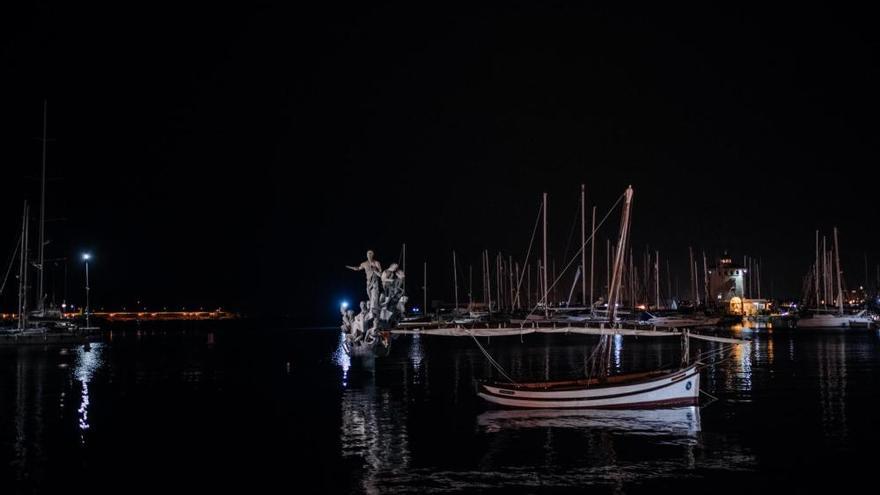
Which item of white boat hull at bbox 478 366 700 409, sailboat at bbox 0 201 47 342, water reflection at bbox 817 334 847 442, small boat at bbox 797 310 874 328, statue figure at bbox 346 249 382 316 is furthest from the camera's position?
small boat at bbox 797 310 874 328

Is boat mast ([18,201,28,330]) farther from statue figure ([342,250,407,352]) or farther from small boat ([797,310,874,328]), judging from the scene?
small boat ([797,310,874,328])

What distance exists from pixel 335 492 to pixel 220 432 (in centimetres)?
1271

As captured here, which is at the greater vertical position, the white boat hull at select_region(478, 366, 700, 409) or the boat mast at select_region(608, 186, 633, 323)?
the boat mast at select_region(608, 186, 633, 323)

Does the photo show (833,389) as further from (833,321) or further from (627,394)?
(833,321)

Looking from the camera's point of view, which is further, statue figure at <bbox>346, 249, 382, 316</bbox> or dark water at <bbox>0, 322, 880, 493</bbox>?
statue figure at <bbox>346, 249, 382, 316</bbox>

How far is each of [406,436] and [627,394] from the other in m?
11.0

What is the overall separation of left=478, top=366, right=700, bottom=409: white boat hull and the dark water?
2.95 ft

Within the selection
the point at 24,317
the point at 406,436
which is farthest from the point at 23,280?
the point at 406,436

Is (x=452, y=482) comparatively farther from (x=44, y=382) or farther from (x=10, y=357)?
(x=10, y=357)

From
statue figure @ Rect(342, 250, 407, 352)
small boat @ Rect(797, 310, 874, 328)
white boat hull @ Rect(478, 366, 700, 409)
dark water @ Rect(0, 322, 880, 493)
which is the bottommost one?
dark water @ Rect(0, 322, 880, 493)

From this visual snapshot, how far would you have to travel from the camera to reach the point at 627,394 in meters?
39.3

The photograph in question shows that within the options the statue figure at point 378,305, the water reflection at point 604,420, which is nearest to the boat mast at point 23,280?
the statue figure at point 378,305

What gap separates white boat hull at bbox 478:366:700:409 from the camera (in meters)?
39.1

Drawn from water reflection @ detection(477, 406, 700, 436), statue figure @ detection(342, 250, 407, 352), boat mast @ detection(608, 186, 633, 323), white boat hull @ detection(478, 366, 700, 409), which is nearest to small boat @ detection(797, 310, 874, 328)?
statue figure @ detection(342, 250, 407, 352)
